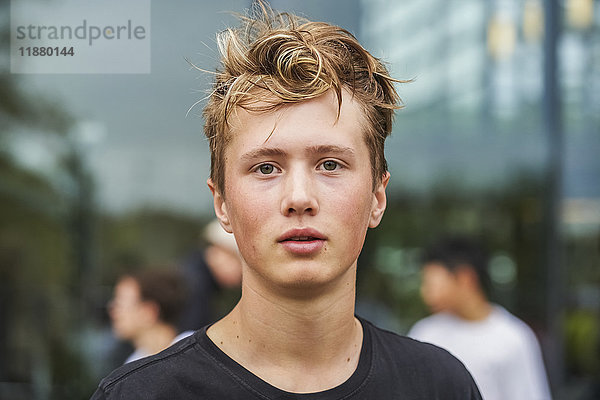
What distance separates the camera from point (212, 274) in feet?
13.5

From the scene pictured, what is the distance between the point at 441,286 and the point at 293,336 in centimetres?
229

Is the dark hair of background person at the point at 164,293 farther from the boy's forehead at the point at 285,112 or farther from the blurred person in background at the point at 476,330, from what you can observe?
the boy's forehead at the point at 285,112

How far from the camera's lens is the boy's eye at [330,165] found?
135 centimetres

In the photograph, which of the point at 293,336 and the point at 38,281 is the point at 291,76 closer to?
the point at 293,336

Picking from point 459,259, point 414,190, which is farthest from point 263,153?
point 414,190

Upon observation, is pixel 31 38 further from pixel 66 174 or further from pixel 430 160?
pixel 430 160

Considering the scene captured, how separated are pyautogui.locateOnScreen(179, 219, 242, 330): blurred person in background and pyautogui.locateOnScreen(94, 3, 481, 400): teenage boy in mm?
2485

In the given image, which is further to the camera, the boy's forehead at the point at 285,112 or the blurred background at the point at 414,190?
the blurred background at the point at 414,190

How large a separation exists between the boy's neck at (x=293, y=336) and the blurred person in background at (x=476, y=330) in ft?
6.60

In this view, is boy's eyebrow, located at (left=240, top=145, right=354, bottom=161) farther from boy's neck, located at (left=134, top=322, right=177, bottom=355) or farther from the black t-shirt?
boy's neck, located at (left=134, top=322, right=177, bottom=355)

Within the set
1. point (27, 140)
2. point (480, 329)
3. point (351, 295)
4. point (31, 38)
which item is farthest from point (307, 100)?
point (27, 140)

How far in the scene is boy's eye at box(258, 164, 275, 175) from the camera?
134cm

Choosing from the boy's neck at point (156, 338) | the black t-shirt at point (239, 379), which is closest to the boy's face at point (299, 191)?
the black t-shirt at point (239, 379)

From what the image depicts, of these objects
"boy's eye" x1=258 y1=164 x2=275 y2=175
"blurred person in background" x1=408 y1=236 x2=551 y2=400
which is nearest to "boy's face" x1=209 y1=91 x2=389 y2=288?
"boy's eye" x1=258 y1=164 x2=275 y2=175
